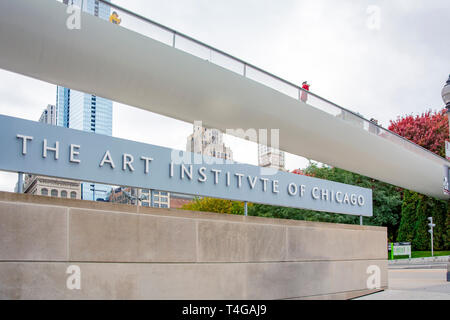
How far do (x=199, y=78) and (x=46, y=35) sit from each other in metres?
4.70

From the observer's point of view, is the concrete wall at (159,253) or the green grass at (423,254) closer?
the concrete wall at (159,253)

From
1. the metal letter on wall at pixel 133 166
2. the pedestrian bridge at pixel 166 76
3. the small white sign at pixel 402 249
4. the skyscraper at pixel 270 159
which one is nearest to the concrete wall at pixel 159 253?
the metal letter on wall at pixel 133 166

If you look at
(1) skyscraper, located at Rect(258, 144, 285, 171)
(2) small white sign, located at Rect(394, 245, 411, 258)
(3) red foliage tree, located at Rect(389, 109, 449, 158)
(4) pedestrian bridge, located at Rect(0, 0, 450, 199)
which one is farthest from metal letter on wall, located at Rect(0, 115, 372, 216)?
(3) red foliage tree, located at Rect(389, 109, 449, 158)

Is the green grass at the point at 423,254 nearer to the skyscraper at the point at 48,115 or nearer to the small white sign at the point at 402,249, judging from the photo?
the small white sign at the point at 402,249

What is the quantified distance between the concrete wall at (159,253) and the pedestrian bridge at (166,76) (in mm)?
7079

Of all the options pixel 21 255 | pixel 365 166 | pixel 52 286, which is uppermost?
pixel 365 166

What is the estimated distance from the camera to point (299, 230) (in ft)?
29.0

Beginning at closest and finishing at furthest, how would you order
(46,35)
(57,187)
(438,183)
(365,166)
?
(57,187)
(46,35)
(365,166)
(438,183)

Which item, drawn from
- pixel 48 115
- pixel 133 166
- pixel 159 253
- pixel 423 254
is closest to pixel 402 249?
pixel 423 254

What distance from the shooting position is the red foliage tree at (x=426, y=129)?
124 feet

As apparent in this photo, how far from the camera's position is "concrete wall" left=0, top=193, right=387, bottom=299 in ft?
17.9

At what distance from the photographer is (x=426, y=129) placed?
40625 mm
